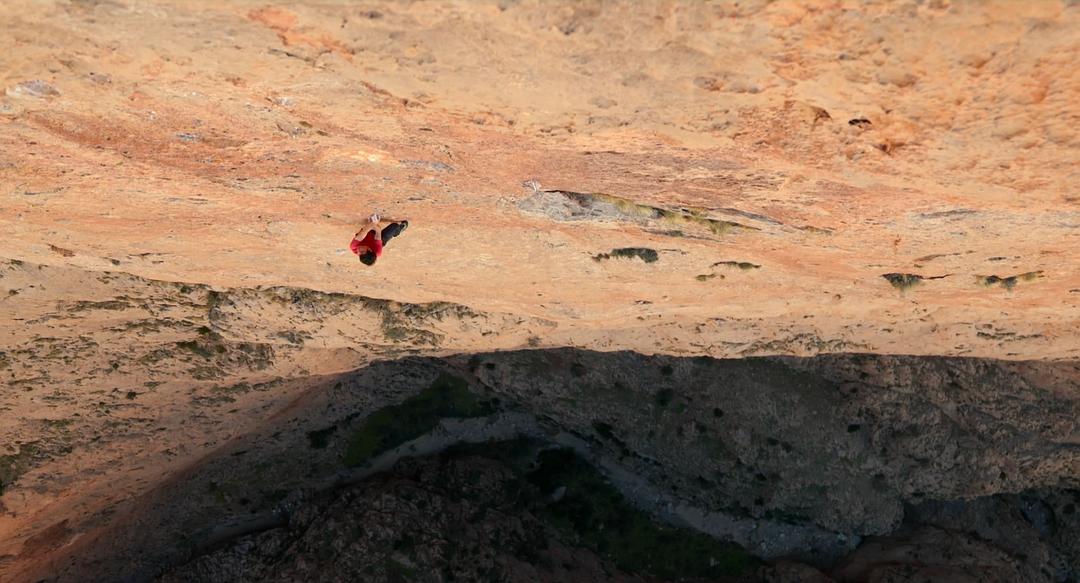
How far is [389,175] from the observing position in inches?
295

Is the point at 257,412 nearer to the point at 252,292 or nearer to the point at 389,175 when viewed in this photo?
the point at 252,292

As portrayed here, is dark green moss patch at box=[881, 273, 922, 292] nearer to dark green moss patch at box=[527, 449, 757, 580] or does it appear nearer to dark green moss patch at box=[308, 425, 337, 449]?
dark green moss patch at box=[527, 449, 757, 580]

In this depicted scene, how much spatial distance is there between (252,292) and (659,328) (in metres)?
8.06

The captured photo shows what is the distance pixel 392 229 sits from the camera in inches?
371

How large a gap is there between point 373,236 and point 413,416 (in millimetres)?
13242

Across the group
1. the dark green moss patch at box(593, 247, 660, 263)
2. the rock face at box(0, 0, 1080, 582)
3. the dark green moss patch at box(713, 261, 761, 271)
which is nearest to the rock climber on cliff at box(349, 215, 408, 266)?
the rock face at box(0, 0, 1080, 582)

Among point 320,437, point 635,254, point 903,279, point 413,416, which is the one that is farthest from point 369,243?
point 413,416

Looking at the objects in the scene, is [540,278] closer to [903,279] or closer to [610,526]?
[903,279]

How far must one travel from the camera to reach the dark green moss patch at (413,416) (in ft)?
70.0

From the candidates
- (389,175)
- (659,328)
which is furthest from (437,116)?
(659,328)

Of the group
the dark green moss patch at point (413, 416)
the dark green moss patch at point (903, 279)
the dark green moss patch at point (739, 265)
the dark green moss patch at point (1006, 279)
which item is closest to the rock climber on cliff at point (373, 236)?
the dark green moss patch at point (739, 265)

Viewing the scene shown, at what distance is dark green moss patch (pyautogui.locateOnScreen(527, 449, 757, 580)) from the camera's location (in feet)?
72.2

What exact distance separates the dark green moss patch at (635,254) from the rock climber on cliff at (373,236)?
2.90 metres

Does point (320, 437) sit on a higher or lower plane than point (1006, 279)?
lower
